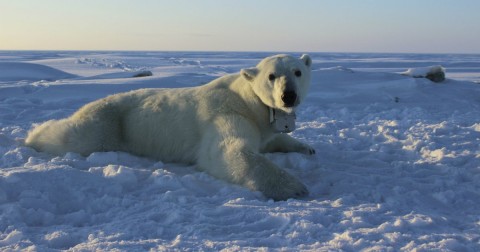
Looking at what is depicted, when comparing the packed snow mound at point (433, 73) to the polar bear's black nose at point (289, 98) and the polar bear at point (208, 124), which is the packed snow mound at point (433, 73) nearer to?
the polar bear at point (208, 124)

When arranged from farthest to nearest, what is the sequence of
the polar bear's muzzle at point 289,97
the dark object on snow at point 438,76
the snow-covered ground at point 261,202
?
the dark object on snow at point 438,76
the polar bear's muzzle at point 289,97
the snow-covered ground at point 261,202

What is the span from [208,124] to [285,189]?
3.08 feet

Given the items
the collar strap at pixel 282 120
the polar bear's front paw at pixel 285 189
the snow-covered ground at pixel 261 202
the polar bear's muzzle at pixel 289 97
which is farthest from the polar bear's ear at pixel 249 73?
the polar bear's front paw at pixel 285 189

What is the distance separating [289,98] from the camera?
10.1 feet

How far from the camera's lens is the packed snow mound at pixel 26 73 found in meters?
12.4

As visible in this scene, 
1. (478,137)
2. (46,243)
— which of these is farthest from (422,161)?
(46,243)

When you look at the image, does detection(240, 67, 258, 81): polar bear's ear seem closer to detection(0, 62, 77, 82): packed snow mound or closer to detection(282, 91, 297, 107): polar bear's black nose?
detection(282, 91, 297, 107): polar bear's black nose

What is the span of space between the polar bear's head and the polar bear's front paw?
624mm

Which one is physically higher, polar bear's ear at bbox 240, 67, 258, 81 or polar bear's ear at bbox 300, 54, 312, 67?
polar bear's ear at bbox 300, 54, 312, 67

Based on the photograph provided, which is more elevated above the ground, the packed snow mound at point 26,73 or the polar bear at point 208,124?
the polar bear at point 208,124

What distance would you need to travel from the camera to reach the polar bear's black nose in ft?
10.1

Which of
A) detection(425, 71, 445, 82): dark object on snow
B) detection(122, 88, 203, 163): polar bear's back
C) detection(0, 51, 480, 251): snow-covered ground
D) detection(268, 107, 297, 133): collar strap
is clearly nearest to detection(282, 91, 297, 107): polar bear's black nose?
detection(268, 107, 297, 133): collar strap

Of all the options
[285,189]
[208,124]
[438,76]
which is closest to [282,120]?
[208,124]

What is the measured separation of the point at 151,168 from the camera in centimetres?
328
